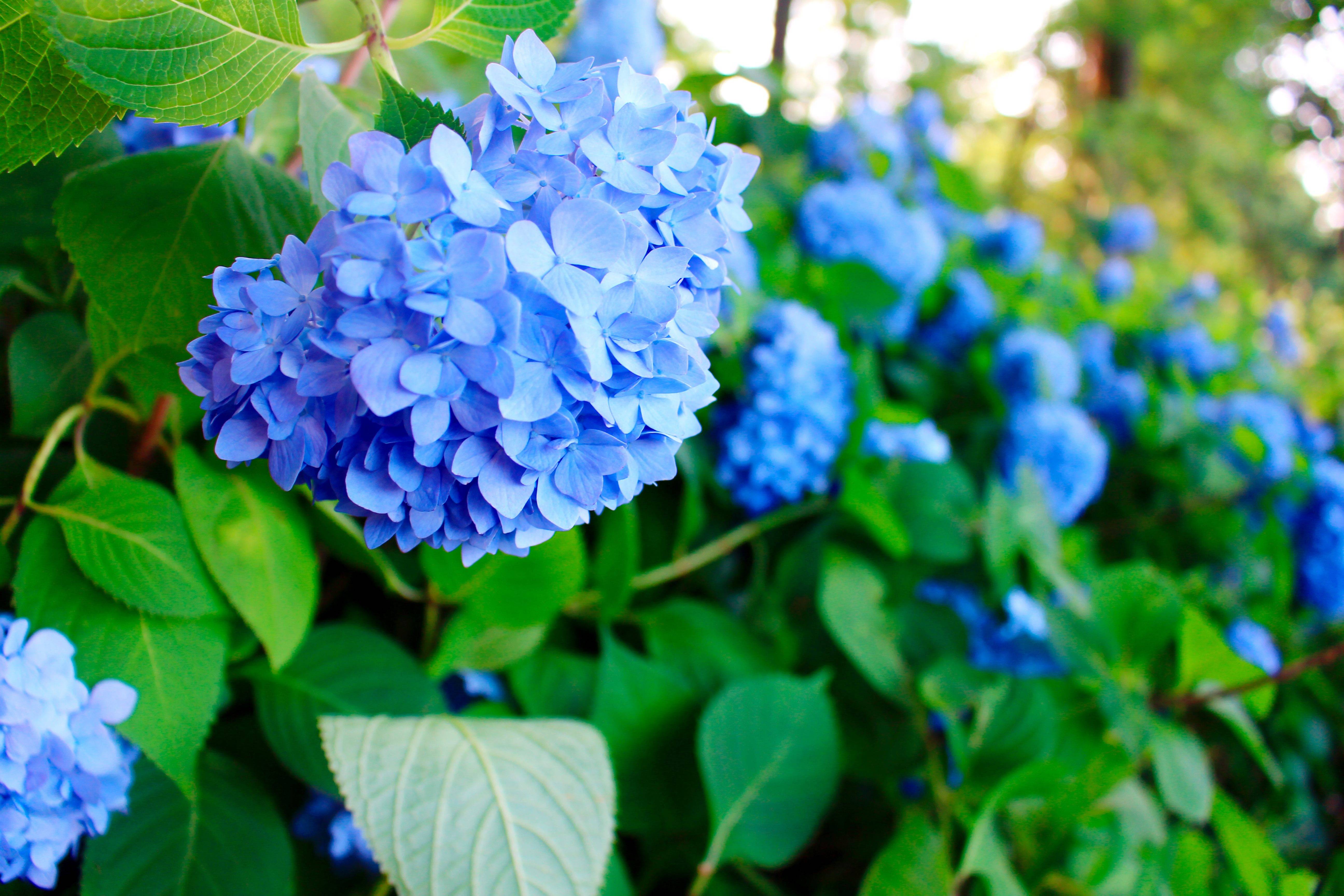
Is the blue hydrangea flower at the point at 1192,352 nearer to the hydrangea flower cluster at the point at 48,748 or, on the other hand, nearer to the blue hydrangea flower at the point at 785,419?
the blue hydrangea flower at the point at 785,419

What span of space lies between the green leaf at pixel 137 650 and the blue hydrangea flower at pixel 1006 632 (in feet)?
2.13

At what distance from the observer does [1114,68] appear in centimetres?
293

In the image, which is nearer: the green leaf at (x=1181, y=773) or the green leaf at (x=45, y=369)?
the green leaf at (x=45, y=369)

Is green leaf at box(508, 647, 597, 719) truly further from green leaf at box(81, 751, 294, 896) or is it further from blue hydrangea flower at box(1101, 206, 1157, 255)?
blue hydrangea flower at box(1101, 206, 1157, 255)

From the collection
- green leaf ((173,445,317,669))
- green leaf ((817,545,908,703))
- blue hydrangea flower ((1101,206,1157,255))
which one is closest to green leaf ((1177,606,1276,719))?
green leaf ((817,545,908,703))

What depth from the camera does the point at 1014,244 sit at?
125cm

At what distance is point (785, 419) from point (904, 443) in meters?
0.16

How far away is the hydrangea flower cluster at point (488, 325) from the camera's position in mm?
255

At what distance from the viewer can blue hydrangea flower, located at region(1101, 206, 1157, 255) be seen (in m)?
1.67

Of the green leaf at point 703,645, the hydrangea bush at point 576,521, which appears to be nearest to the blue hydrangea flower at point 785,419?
the hydrangea bush at point 576,521

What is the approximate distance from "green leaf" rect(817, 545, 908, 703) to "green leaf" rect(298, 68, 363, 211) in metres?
0.50

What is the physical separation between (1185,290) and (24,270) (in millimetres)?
1677

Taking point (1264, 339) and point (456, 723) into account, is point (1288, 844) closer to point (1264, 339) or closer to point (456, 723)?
point (456, 723)

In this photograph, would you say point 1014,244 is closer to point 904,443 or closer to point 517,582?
point 904,443
